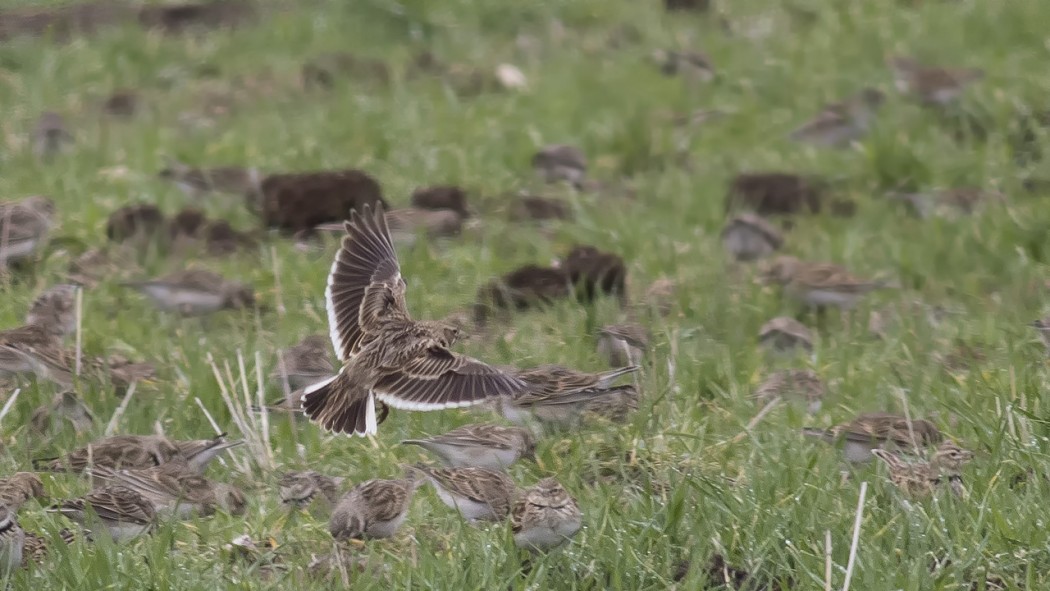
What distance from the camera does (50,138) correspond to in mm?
11820

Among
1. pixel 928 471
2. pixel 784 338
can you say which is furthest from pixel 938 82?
pixel 928 471

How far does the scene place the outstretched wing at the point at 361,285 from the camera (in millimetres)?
6672

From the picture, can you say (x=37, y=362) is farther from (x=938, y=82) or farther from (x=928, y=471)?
(x=938, y=82)

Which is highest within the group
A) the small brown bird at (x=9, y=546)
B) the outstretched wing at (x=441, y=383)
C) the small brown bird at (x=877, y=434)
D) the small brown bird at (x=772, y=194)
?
the outstretched wing at (x=441, y=383)

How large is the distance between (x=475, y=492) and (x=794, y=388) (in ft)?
6.76

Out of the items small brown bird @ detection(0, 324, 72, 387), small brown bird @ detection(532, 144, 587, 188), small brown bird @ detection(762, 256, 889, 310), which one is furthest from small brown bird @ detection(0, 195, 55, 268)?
small brown bird @ detection(762, 256, 889, 310)

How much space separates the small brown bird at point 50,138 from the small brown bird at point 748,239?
4651mm

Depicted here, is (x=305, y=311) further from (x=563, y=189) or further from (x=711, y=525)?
(x=711, y=525)

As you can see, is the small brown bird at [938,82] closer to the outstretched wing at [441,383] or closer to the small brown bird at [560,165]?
the small brown bird at [560,165]

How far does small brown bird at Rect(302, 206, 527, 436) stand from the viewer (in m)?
5.86

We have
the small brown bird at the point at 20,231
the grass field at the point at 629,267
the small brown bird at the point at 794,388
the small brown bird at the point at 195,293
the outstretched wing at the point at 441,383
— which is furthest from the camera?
the small brown bird at the point at 20,231

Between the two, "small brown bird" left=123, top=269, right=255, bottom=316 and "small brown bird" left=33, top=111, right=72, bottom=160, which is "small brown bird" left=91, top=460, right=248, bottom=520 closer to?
"small brown bird" left=123, top=269, right=255, bottom=316

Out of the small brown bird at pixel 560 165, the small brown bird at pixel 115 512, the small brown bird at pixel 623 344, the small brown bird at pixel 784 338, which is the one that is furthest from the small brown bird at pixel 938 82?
the small brown bird at pixel 115 512

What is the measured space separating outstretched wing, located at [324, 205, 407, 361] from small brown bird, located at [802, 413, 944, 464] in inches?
65.8
